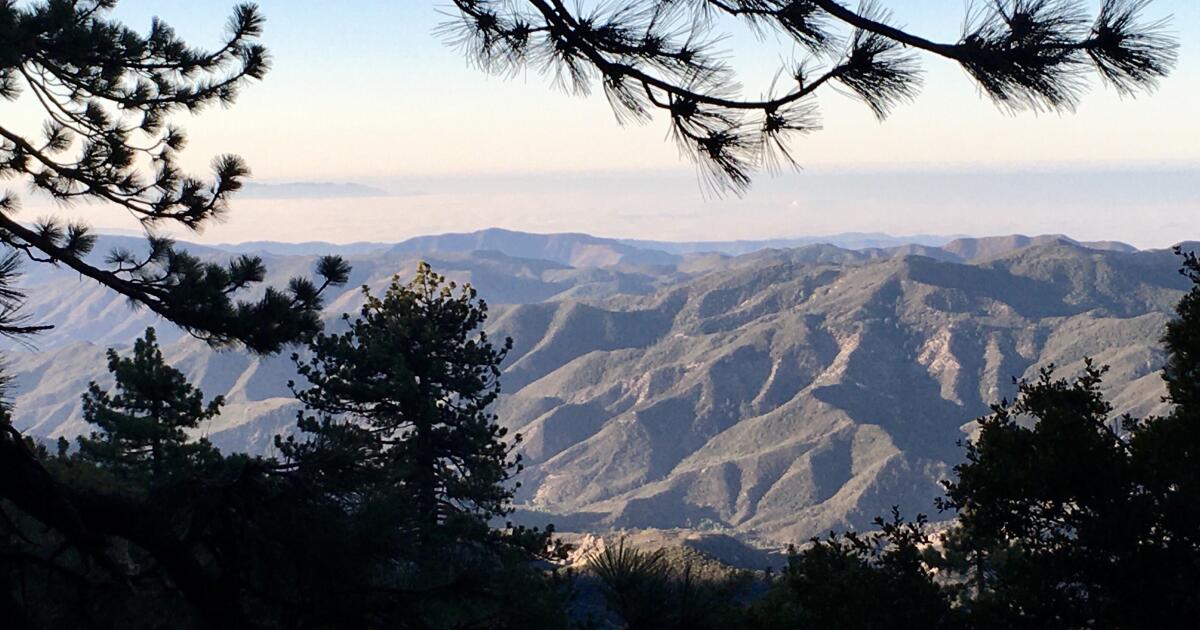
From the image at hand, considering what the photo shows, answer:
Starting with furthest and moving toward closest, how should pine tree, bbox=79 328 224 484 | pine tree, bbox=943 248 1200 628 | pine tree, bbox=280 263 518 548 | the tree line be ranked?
pine tree, bbox=79 328 224 484, pine tree, bbox=280 263 518 548, pine tree, bbox=943 248 1200 628, the tree line

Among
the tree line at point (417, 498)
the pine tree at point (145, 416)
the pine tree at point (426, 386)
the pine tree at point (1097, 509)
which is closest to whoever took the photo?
the tree line at point (417, 498)

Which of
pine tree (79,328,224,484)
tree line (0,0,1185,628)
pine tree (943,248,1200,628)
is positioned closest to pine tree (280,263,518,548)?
pine tree (79,328,224,484)

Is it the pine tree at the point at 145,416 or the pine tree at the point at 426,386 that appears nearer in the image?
the pine tree at the point at 426,386

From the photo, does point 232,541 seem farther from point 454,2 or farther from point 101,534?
point 454,2

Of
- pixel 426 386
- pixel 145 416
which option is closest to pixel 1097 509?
pixel 426 386

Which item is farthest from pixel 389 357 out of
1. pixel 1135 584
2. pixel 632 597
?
pixel 632 597

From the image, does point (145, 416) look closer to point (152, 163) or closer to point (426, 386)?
point (426, 386)

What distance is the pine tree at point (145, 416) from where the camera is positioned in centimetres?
2528

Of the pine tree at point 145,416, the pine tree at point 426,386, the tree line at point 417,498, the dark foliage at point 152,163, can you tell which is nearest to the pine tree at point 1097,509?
the tree line at point 417,498

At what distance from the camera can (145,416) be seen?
2672 cm

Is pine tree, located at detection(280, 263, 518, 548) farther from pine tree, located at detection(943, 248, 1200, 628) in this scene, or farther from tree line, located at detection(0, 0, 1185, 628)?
pine tree, located at detection(943, 248, 1200, 628)

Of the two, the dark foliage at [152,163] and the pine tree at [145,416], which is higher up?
the dark foliage at [152,163]

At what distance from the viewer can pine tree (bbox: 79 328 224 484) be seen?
2528 centimetres

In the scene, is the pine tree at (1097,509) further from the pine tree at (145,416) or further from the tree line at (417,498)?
the pine tree at (145,416)
